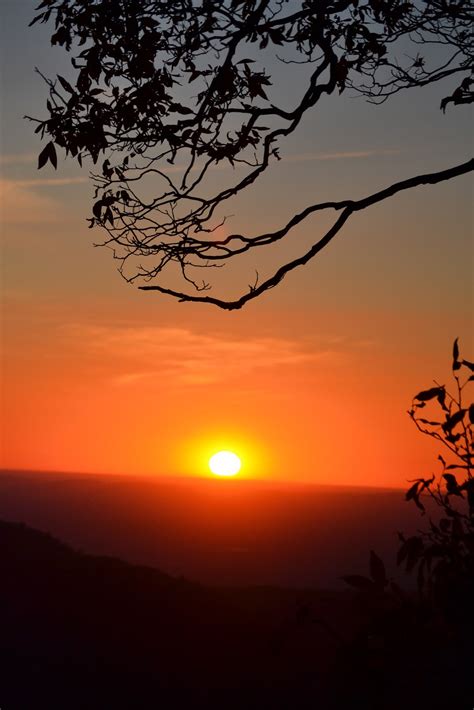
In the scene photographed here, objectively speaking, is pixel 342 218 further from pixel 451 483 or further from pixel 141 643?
pixel 141 643

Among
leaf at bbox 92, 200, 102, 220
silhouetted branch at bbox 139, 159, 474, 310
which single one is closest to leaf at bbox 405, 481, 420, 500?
silhouetted branch at bbox 139, 159, 474, 310

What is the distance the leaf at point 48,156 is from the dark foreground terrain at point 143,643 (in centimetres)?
514

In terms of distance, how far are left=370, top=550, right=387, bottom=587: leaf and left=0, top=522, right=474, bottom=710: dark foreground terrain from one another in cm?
460

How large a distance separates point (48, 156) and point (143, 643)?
8240mm

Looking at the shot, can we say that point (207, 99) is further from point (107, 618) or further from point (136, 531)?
point (136, 531)

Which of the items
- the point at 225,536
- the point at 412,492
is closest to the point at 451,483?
the point at 412,492

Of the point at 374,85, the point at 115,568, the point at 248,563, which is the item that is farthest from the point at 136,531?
the point at 374,85

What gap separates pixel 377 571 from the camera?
3738 millimetres

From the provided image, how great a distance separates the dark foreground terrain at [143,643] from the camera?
1081 centimetres

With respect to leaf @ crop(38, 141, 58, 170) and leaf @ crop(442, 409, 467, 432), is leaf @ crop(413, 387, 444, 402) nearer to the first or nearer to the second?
leaf @ crop(442, 409, 467, 432)

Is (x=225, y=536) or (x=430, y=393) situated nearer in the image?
(x=430, y=393)

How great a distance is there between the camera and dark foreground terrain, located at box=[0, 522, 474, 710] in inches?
426

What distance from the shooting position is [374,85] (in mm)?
8492

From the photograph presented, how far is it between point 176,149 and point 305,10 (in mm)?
1641
